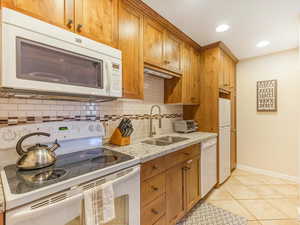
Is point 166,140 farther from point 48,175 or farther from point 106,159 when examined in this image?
point 48,175

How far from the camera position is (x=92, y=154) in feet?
4.21

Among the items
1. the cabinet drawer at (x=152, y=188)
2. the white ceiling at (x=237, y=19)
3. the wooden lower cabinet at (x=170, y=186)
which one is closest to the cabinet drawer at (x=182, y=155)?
the wooden lower cabinet at (x=170, y=186)

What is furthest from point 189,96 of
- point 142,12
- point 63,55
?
point 63,55

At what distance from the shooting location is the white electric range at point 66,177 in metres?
0.67

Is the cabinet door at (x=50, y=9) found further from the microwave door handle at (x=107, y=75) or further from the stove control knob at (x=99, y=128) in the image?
the stove control knob at (x=99, y=128)

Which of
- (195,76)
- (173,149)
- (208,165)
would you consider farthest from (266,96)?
(173,149)

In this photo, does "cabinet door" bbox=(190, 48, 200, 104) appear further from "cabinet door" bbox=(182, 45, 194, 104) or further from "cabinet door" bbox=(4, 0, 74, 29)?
"cabinet door" bbox=(4, 0, 74, 29)

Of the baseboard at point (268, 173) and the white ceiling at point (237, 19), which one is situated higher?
the white ceiling at point (237, 19)

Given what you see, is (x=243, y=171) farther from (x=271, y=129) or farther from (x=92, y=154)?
(x=92, y=154)

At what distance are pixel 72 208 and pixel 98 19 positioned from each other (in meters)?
1.33

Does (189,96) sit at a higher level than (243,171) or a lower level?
higher

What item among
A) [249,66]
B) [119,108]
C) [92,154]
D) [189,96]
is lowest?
[92,154]

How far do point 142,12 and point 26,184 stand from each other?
5.84 feet

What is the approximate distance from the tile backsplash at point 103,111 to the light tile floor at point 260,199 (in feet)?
4.32
